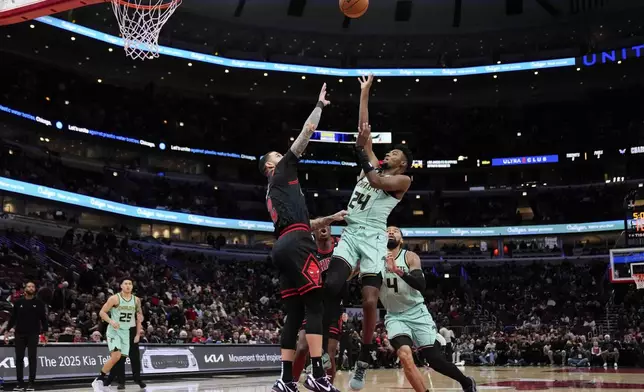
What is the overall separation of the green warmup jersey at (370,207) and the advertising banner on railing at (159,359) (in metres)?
8.68

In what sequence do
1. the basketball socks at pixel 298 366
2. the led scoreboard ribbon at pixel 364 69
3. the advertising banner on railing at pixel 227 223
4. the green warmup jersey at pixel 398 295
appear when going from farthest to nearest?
1. the led scoreboard ribbon at pixel 364 69
2. the advertising banner on railing at pixel 227 223
3. the green warmup jersey at pixel 398 295
4. the basketball socks at pixel 298 366

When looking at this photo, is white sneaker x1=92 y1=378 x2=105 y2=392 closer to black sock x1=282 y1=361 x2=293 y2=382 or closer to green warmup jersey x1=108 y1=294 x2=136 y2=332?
green warmup jersey x1=108 y1=294 x2=136 y2=332

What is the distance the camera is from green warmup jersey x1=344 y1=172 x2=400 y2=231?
24.2 feet

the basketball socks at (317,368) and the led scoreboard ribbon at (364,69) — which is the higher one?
the led scoreboard ribbon at (364,69)

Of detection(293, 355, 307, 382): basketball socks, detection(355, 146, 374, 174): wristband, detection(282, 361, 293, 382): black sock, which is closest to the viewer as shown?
detection(282, 361, 293, 382): black sock

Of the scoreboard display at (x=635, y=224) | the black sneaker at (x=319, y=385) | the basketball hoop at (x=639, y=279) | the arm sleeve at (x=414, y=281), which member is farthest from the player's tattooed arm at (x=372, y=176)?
the basketball hoop at (x=639, y=279)

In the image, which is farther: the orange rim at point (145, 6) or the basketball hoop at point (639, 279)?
the basketball hoop at point (639, 279)

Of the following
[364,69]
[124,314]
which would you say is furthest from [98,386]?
[364,69]

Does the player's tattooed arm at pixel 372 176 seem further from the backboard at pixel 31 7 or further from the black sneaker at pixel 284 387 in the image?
the backboard at pixel 31 7

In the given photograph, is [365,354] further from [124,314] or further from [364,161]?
[124,314]

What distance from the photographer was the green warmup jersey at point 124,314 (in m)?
11.9

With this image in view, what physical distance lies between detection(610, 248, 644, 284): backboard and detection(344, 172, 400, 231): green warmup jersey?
74.1 ft

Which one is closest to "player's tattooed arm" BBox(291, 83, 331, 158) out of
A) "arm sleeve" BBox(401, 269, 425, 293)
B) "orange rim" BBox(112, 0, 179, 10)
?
"arm sleeve" BBox(401, 269, 425, 293)

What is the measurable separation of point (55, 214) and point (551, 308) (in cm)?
2714
